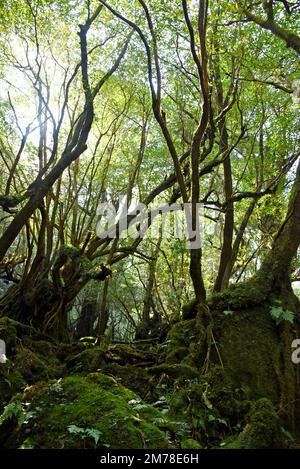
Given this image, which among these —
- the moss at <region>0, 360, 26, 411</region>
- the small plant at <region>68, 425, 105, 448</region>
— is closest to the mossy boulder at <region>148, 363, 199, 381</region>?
the moss at <region>0, 360, 26, 411</region>

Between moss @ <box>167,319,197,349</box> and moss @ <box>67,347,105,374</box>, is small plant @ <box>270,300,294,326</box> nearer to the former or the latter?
moss @ <box>167,319,197,349</box>

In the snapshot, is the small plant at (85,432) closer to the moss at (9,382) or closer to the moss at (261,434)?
the moss at (261,434)

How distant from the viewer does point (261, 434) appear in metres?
3.42

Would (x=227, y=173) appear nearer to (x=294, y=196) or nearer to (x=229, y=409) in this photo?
(x=294, y=196)

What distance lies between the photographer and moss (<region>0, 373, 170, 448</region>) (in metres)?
3.03

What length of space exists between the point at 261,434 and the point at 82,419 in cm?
157

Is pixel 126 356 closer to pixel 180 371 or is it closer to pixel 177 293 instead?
pixel 180 371

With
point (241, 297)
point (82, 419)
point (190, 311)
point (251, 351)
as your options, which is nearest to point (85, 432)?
point (82, 419)

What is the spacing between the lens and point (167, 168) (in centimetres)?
1295

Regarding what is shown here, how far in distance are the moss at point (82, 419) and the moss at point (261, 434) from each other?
71 cm

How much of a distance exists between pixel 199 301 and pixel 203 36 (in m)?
3.67
